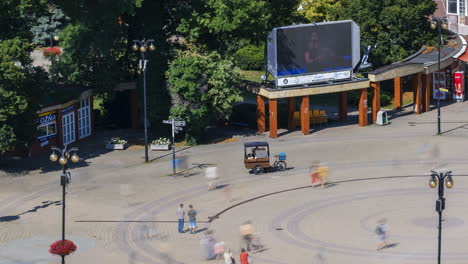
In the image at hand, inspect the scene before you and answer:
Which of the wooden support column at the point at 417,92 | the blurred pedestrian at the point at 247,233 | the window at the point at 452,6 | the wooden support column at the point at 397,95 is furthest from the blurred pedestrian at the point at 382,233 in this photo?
the window at the point at 452,6

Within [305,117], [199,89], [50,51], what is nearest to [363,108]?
[305,117]

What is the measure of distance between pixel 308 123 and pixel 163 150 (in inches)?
438

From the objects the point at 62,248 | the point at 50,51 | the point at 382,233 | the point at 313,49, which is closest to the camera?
the point at 62,248

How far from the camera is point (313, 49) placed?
2648 inches

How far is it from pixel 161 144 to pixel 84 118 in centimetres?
818

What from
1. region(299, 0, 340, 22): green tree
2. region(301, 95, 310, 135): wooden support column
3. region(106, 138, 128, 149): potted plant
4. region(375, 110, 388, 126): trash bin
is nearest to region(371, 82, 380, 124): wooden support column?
region(375, 110, 388, 126): trash bin

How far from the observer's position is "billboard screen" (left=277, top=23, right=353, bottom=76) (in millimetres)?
66500

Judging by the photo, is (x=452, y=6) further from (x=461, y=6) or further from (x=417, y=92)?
(x=417, y=92)

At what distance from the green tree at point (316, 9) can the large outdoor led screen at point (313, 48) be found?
16893 mm

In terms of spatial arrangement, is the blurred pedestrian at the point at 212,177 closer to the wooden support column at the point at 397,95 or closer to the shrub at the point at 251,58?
the wooden support column at the point at 397,95

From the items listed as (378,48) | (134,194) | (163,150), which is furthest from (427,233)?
(378,48)

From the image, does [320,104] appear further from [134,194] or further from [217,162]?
[134,194]

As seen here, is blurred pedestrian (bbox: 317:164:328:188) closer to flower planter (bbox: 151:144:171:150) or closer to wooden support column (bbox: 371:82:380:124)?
flower planter (bbox: 151:144:171:150)

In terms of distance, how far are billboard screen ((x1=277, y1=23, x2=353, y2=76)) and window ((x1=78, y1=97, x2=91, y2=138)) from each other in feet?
48.2
